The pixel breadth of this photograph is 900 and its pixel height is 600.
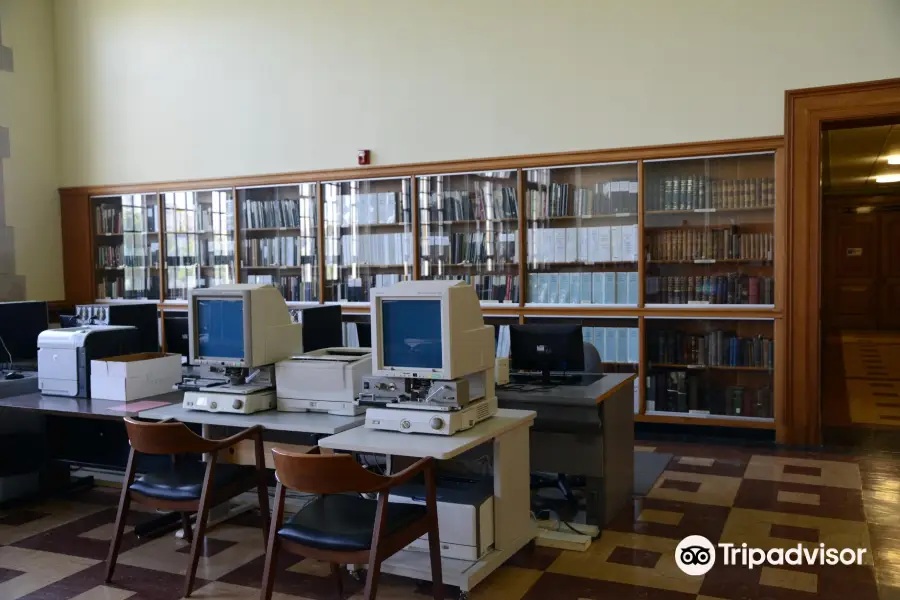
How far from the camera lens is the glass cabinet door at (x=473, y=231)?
700 cm

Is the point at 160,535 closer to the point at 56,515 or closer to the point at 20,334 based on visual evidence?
the point at 56,515

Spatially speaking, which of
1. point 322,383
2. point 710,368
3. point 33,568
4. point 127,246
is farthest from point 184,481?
point 127,246

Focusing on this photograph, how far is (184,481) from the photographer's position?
12.4ft

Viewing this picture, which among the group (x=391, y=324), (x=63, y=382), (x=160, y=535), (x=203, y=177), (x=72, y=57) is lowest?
(x=160, y=535)

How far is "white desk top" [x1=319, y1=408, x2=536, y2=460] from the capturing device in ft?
10.8

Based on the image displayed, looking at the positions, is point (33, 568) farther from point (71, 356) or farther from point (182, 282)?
point (182, 282)

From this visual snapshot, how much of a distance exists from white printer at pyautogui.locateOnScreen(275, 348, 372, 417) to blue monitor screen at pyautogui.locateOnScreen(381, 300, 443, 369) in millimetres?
436

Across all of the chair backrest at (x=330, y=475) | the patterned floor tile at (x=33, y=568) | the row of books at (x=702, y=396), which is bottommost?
the patterned floor tile at (x=33, y=568)

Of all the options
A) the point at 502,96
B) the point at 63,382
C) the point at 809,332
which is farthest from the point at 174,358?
the point at 809,332

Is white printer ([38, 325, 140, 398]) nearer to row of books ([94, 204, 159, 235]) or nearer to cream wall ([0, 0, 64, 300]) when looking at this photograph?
row of books ([94, 204, 159, 235])

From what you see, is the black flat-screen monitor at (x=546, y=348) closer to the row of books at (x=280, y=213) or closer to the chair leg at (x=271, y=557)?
the chair leg at (x=271, y=557)

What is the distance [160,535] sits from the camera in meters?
4.43

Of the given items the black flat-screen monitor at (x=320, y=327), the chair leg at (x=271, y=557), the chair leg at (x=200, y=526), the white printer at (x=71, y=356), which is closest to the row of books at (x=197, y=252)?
the black flat-screen monitor at (x=320, y=327)

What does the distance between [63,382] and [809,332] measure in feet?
17.0
